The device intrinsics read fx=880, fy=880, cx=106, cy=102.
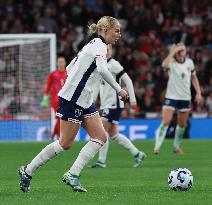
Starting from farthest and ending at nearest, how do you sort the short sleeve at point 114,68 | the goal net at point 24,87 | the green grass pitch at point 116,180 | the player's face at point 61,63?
the goal net at point 24,87
the player's face at point 61,63
the short sleeve at point 114,68
the green grass pitch at point 116,180

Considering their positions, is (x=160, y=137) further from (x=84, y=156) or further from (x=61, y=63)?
(x=84, y=156)

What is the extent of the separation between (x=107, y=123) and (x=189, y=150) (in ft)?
13.1

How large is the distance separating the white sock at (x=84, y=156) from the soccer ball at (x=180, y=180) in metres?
0.92

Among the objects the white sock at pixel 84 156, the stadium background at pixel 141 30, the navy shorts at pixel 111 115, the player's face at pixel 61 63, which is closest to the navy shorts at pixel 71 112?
the white sock at pixel 84 156

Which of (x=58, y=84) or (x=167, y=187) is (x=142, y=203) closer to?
(x=167, y=187)

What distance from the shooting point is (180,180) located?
32.8ft

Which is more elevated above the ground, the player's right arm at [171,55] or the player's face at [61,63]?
the player's right arm at [171,55]

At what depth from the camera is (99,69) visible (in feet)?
32.0

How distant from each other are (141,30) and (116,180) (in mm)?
15772

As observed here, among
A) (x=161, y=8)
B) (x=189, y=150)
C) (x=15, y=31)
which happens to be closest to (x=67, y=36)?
A: (x=15, y=31)

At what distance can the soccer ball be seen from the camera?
9977 millimetres

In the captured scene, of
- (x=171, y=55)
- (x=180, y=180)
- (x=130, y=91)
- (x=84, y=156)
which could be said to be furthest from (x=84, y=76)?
(x=171, y=55)

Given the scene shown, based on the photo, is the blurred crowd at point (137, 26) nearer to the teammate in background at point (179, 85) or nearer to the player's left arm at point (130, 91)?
the teammate in background at point (179, 85)

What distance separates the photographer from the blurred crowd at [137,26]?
25438 millimetres
